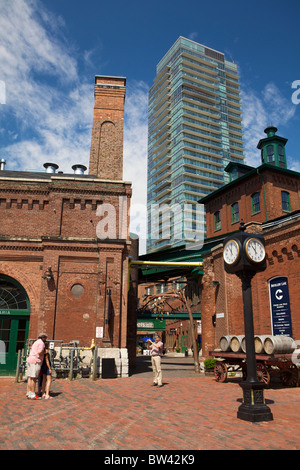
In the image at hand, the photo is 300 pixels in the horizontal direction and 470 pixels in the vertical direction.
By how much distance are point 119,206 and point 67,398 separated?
34.0 feet

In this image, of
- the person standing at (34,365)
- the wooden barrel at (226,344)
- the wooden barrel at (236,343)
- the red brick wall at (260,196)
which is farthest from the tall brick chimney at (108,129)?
the red brick wall at (260,196)

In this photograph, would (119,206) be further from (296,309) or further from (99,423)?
(99,423)

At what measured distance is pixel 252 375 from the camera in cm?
714

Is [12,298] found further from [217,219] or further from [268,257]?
[217,219]

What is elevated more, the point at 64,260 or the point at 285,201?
the point at 285,201

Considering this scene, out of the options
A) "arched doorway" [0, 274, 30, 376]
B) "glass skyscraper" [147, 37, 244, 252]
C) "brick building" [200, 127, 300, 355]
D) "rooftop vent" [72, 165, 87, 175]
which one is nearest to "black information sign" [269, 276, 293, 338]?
"brick building" [200, 127, 300, 355]

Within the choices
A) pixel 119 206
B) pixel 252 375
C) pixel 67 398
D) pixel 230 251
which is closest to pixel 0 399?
pixel 67 398

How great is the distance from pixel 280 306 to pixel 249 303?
8580 millimetres

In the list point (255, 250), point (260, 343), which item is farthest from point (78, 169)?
point (255, 250)

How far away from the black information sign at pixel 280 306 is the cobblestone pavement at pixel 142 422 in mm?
4495

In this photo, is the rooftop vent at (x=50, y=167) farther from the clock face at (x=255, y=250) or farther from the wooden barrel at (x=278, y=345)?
the clock face at (x=255, y=250)

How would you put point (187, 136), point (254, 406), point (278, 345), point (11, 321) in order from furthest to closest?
point (187, 136) < point (11, 321) < point (278, 345) < point (254, 406)

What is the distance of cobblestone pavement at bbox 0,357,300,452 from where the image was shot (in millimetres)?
5125

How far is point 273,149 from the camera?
33188mm
